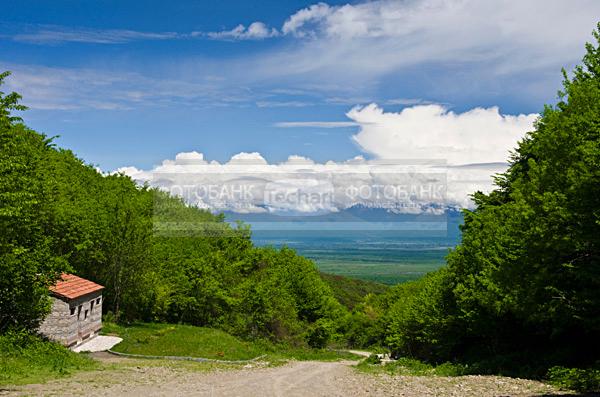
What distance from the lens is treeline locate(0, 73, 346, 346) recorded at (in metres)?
26.4

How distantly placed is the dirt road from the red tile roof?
10.6 meters

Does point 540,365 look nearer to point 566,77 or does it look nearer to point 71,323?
point 566,77

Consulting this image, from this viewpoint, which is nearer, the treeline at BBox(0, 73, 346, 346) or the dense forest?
the dense forest

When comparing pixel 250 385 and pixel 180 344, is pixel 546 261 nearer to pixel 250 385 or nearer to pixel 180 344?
pixel 250 385

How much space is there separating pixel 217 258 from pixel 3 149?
46732 millimetres

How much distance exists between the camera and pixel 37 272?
27.2 meters

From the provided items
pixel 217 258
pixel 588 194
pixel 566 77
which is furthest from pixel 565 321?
pixel 217 258

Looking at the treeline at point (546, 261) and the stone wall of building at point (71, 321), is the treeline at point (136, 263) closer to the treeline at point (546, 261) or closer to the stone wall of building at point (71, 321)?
the stone wall of building at point (71, 321)

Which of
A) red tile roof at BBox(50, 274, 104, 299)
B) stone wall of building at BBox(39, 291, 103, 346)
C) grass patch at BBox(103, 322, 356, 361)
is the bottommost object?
grass patch at BBox(103, 322, 356, 361)

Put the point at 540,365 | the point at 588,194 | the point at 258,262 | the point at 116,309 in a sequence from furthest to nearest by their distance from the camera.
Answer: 1. the point at 258,262
2. the point at 116,309
3. the point at 540,365
4. the point at 588,194

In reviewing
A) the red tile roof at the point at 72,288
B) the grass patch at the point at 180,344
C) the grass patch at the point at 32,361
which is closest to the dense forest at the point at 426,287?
the grass patch at the point at 32,361

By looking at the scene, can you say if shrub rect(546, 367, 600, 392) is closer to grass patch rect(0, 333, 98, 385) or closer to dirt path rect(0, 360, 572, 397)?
dirt path rect(0, 360, 572, 397)

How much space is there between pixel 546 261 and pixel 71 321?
3166 cm

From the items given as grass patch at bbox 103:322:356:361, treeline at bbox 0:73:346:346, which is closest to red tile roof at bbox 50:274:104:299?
treeline at bbox 0:73:346:346
